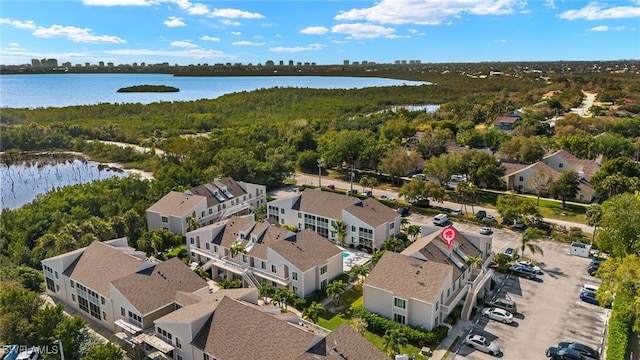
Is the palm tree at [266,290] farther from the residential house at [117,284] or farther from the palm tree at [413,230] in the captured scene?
the palm tree at [413,230]

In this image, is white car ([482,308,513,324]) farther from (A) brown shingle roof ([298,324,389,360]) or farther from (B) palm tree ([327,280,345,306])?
(A) brown shingle roof ([298,324,389,360])

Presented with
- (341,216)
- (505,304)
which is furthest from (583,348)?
(341,216)

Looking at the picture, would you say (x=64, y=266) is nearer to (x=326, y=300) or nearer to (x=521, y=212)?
(x=326, y=300)

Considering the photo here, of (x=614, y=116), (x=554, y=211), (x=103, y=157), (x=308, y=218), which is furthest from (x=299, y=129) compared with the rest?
(x=614, y=116)

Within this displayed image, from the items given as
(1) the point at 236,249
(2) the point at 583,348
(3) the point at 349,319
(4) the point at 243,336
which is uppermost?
(4) the point at 243,336

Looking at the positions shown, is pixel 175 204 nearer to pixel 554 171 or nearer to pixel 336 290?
pixel 336 290

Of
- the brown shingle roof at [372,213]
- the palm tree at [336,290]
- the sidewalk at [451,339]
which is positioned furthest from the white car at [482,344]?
the brown shingle roof at [372,213]
